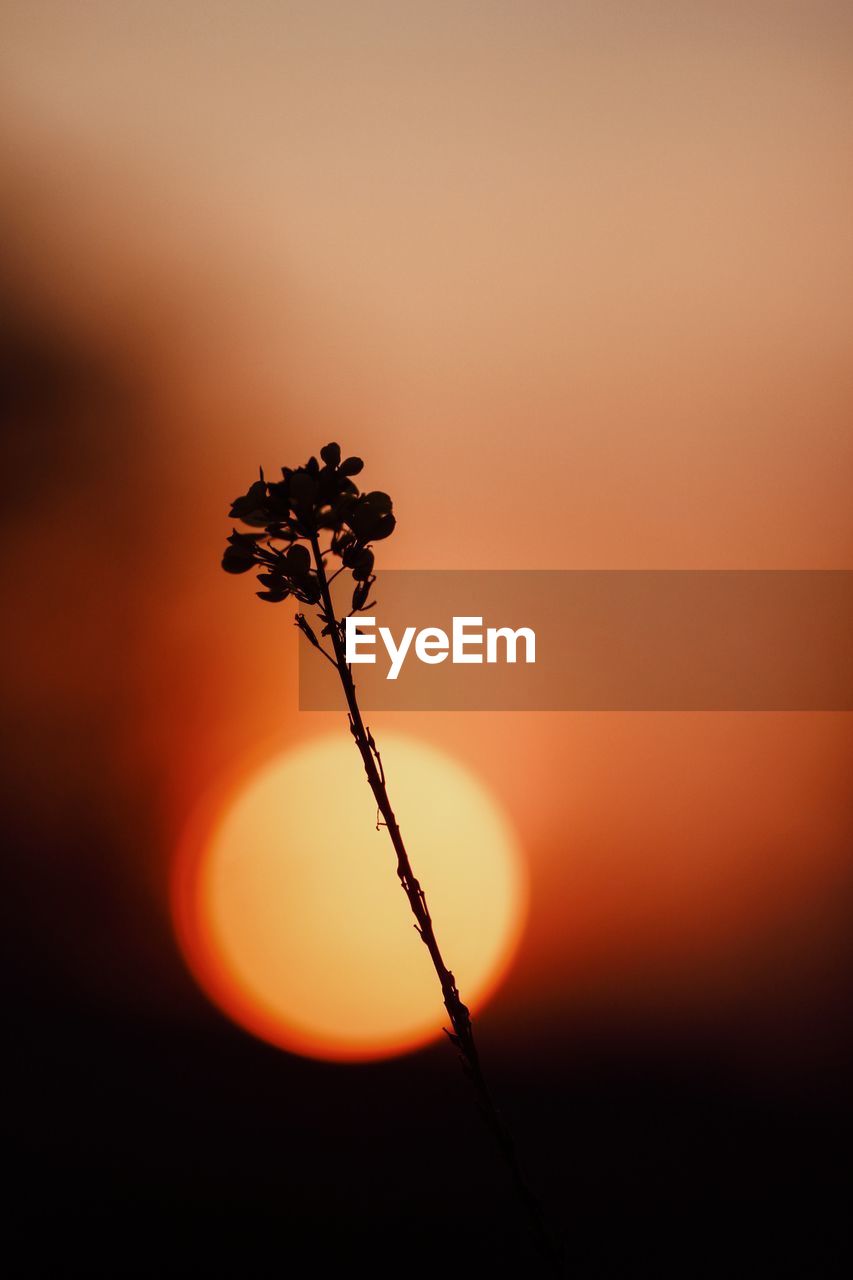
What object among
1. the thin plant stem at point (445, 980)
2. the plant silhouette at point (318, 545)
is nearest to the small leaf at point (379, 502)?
the plant silhouette at point (318, 545)

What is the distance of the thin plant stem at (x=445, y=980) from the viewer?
2.28ft

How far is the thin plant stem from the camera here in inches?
27.4

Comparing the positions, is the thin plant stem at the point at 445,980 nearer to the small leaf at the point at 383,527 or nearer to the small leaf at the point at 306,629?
the small leaf at the point at 306,629

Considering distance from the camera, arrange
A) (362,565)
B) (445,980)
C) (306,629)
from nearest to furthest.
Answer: (445,980) → (306,629) → (362,565)

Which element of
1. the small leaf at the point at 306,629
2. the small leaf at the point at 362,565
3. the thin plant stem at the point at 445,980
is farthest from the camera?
the small leaf at the point at 362,565

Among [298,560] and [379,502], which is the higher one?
[379,502]

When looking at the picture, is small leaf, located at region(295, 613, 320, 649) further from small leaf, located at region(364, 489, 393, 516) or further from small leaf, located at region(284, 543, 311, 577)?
small leaf, located at region(364, 489, 393, 516)

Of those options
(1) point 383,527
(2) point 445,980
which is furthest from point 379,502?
(2) point 445,980

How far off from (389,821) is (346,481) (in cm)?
48

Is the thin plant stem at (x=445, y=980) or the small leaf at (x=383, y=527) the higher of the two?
the small leaf at (x=383, y=527)

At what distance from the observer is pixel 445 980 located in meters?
0.71

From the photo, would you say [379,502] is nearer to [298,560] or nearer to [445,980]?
[298,560]

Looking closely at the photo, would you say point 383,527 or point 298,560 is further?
point 383,527

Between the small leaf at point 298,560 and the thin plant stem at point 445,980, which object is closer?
the thin plant stem at point 445,980
